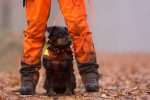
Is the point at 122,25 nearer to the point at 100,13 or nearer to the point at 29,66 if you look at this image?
the point at 100,13

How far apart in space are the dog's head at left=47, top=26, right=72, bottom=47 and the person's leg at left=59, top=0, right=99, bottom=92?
5.7 inches

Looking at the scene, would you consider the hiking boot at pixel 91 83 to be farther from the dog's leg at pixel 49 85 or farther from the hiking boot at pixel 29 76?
the hiking boot at pixel 29 76

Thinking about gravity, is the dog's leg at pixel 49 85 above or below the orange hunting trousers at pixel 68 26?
below

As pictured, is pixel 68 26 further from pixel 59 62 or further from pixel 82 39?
pixel 59 62

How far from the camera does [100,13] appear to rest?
202 feet

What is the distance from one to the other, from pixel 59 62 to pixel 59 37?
13.8 inches

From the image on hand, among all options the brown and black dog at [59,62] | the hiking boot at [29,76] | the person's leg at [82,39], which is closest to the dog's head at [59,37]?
the brown and black dog at [59,62]

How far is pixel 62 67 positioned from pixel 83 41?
522 millimetres

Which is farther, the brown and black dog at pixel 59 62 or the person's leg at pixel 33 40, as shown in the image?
the person's leg at pixel 33 40

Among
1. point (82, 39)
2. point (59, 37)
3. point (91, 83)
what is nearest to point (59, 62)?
point (59, 37)

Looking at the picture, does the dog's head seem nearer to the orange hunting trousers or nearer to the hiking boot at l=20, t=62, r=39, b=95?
the orange hunting trousers

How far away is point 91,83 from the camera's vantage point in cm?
874

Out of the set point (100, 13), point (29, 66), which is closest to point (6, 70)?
point (29, 66)

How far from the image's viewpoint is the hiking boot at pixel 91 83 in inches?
343
